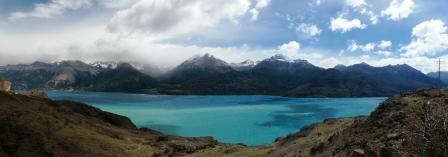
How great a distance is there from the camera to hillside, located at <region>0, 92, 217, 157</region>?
76625 mm

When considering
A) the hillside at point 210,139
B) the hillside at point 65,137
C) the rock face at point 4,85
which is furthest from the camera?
the rock face at point 4,85

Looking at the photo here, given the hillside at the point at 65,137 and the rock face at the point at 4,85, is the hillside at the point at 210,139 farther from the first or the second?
the rock face at the point at 4,85

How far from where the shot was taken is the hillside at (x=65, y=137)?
7662 cm

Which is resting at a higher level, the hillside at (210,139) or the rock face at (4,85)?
the rock face at (4,85)

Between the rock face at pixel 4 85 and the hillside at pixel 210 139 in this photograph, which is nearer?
the hillside at pixel 210 139

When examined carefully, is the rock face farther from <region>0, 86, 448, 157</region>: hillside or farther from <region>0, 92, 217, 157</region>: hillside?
<region>0, 92, 217, 157</region>: hillside

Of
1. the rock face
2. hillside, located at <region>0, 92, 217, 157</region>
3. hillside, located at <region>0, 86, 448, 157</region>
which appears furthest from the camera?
the rock face

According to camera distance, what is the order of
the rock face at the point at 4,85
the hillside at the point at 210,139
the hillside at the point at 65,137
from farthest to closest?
the rock face at the point at 4,85
the hillside at the point at 65,137
the hillside at the point at 210,139

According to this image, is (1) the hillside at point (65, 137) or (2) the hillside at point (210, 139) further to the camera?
(1) the hillside at point (65, 137)

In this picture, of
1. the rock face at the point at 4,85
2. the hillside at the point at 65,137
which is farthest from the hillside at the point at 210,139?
the rock face at the point at 4,85

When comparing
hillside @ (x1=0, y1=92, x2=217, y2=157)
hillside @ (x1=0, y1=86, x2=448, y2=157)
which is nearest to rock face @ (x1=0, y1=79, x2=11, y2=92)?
hillside @ (x1=0, y1=86, x2=448, y2=157)

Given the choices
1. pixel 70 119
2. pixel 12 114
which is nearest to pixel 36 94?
pixel 70 119

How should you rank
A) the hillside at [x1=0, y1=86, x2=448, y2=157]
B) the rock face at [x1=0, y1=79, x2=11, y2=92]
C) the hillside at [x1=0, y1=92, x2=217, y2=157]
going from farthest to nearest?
1. the rock face at [x1=0, y1=79, x2=11, y2=92]
2. the hillside at [x1=0, y1=92, x2=217, y2=157]
3. the hillside at [x1=0, y1=86, x2=448, y2=157]

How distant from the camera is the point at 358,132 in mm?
38781
